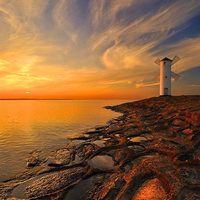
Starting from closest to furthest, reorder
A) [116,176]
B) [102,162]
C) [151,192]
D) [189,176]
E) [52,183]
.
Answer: [151,192] → [189,176] → [52,183] → [116,176] → [102,162]

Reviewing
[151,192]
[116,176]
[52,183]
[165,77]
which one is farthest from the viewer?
[165,77]

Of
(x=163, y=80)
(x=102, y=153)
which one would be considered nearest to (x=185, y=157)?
(x=102, y=153)

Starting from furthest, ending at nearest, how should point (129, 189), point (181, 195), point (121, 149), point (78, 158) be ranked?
point (121, 149)
point (78, 158)
point (129, 189)
point (181, 195)

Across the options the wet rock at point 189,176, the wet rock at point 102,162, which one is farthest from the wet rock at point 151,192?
the wet rock at point 102,162

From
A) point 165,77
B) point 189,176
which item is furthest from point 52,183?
point 165,77

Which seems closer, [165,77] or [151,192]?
[151,192]

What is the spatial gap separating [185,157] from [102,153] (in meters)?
4.75

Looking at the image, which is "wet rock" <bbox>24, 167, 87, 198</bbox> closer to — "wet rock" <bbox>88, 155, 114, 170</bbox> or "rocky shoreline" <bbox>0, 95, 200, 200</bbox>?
"rocky shoreline" <bbox>0, 95, 200, 200</bbox>

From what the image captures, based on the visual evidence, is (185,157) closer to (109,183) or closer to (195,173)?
(195,173)

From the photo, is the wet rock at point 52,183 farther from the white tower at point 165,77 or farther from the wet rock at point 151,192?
the white tower at point 165,77

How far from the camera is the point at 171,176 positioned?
207 inches

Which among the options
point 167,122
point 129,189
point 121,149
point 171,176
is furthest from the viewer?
point 167,122

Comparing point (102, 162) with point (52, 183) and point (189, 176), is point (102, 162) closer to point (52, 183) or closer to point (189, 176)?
point (52, 183)

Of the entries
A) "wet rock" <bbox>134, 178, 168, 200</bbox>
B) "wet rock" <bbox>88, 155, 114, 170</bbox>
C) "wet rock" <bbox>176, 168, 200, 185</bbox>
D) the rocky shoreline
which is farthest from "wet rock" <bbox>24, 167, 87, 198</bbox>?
"wet rock" <bbox>176, 168, 200, 185</bbox>
